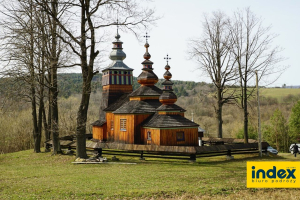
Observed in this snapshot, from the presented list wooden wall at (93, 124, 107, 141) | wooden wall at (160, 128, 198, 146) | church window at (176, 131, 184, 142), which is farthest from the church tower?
church window at (176, 131, 184, 142)

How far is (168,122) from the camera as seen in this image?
79.0ft

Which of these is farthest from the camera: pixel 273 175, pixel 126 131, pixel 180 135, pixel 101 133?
pixel 101 133

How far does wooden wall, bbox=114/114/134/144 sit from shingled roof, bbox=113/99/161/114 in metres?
0.43

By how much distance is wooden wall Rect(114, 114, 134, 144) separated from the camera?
87.1 ft

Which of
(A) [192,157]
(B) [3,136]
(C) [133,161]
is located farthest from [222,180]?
(B) [3,136]

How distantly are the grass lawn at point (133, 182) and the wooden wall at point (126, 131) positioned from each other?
6.44 meters

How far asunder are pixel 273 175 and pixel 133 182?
6.10 metres

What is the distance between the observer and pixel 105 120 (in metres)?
31.1

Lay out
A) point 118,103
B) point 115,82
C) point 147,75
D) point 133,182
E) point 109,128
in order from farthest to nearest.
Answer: point 115,82, point 118,103, point 109,128, point 147,75, point 133,182

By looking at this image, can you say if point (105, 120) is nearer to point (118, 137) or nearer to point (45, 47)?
point (118, 137)

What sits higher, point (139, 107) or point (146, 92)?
point (146, 92)

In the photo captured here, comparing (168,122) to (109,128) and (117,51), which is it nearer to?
(109,128)

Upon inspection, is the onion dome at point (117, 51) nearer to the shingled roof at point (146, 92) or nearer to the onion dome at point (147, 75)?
the onion dome at point (147, 75)

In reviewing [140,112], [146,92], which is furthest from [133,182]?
[146,92]
